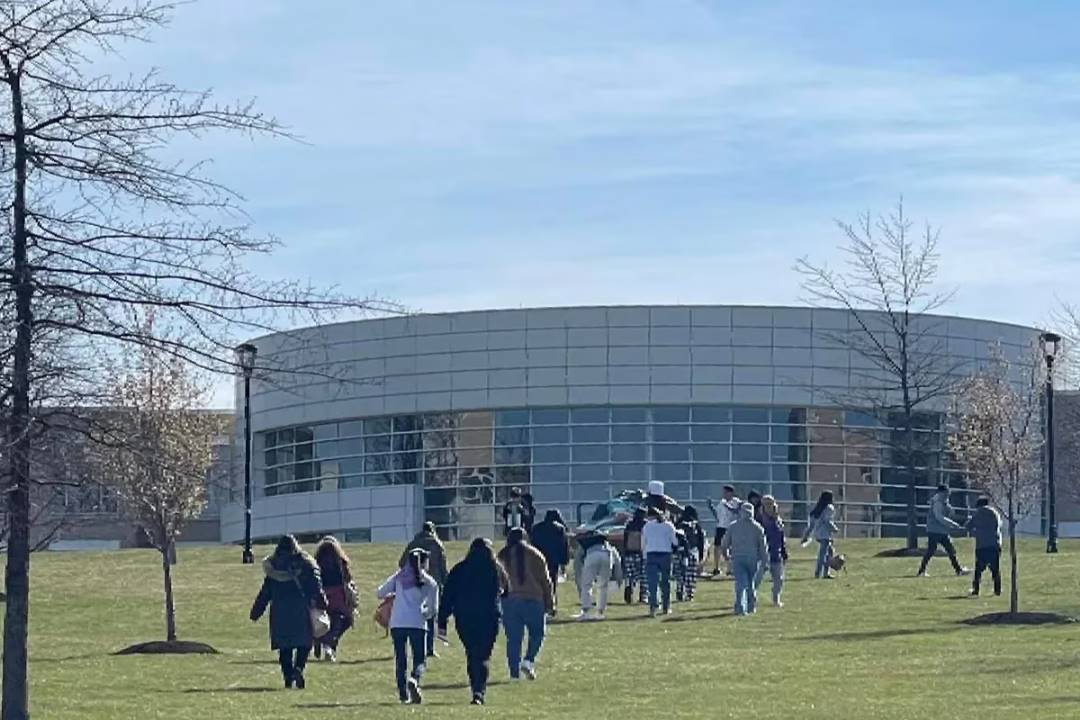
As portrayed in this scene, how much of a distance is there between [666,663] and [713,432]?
49.0m

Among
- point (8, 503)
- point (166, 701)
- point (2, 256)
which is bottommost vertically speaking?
point (166, 701)

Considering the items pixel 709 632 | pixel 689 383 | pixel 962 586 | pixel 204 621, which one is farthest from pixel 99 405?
pixel 689 383

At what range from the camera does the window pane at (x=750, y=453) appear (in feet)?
251

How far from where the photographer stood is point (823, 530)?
138ft

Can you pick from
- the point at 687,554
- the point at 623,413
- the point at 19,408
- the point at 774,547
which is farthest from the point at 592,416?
the point at 19,408

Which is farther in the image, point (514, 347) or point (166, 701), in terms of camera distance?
point (514, 347)

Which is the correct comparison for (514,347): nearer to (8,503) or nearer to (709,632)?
(709,632)

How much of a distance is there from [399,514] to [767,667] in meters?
51.2

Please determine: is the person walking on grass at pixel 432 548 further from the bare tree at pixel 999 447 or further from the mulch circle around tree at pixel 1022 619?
the bare tree at pixel 999 447

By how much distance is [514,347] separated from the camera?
78188 millimetres

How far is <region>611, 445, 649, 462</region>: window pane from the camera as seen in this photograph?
76.3m

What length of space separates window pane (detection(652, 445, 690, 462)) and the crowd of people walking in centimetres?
3321

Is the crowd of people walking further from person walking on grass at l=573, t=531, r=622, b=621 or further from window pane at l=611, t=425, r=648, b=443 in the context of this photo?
window pane at l=611, t=425, r=648, b=443

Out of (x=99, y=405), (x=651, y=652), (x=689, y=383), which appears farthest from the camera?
(x=689, y=383)
